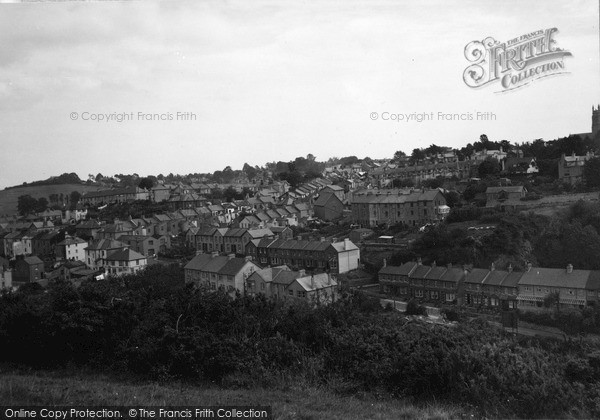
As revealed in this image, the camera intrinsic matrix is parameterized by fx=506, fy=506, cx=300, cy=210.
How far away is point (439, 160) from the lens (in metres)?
16.6

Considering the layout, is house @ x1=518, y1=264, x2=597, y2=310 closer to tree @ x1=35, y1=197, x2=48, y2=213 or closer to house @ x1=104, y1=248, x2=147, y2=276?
house @ x1=104, y1=248, x2=147, y2=276

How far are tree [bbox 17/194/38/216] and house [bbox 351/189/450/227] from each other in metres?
6.91

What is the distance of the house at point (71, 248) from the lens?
8.75 meters

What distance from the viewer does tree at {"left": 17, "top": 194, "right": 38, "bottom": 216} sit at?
8.39 metres

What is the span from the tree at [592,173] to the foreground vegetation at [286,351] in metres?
4.18

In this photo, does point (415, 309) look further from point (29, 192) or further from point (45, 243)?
point (29, 192)

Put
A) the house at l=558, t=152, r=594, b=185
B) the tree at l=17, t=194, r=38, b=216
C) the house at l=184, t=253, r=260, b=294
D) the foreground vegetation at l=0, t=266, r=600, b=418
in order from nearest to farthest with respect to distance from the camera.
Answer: the foreground vegetation at l=0, t=266, r=600, b=418, the house at l=184, t=253, r=260, b=294, the tree at l=17, t=194, r=38, b=216, the house at l=558, t=152, r=594, b=185

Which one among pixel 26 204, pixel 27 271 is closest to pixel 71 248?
pixel 26 204

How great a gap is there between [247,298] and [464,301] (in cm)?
330

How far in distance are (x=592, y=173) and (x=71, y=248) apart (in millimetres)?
9326

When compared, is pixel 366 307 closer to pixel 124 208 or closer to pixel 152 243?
pixel 152 243

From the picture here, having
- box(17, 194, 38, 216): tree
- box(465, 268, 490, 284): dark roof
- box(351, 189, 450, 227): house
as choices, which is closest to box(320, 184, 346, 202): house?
box(351, 189, 450, 227): house

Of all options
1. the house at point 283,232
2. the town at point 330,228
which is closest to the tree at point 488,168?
the town at point 330,228

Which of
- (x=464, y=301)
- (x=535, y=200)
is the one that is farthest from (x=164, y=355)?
(x=535, y=200)
